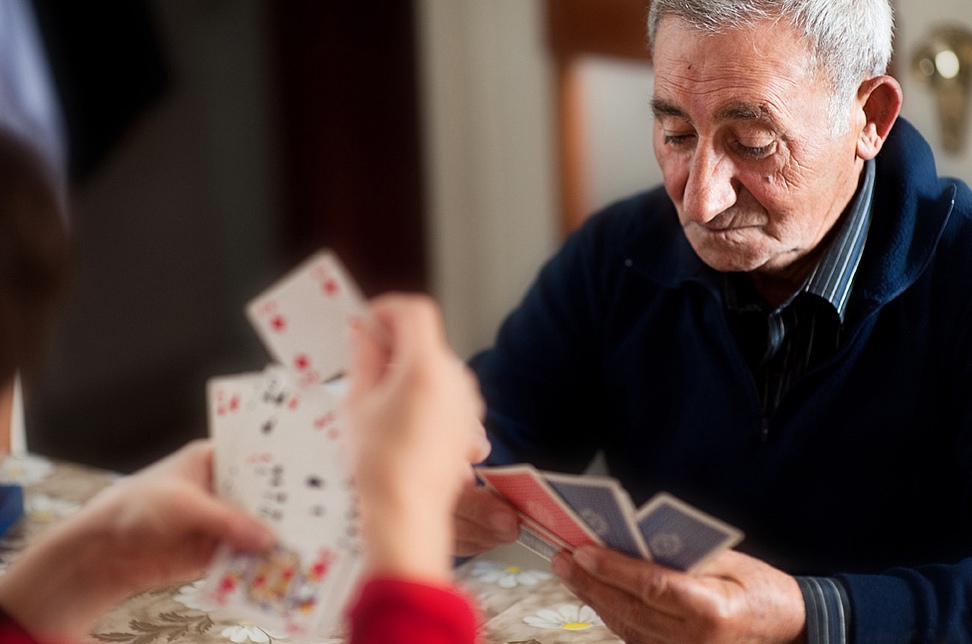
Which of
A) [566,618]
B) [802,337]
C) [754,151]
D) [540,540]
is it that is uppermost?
[754,151]

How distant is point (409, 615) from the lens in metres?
0.58

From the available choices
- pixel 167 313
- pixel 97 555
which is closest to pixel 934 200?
pixel 97 555

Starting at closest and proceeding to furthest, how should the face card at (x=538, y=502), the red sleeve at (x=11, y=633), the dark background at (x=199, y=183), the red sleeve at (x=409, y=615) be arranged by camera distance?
the red sleeve at (x=409, y=615)
the red sleeve at (x=11, y=633)
the face card at (x=538, y=502)
the dark background at (x=199, y=183)

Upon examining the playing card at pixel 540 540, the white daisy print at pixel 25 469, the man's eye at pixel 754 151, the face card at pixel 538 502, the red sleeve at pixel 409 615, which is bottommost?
the white daisy print at pixel 25 469

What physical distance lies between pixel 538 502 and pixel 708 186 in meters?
0.42

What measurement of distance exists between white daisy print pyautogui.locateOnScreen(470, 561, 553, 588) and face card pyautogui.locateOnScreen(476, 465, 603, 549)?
197 mm

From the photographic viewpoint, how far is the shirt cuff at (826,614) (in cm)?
93

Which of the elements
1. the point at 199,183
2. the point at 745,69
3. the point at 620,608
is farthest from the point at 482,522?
the point at 199,183

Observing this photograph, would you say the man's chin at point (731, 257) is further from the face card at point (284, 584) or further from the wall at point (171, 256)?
the wall at point (171, 256)

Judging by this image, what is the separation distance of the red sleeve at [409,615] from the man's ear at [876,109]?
799mm

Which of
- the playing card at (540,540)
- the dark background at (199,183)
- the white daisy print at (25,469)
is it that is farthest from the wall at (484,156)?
the playing card at (540,540)

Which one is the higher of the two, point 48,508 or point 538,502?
point 538,502

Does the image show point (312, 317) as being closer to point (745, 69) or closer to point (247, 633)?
point (247, 633)

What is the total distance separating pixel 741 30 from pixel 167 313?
5.38 ft
